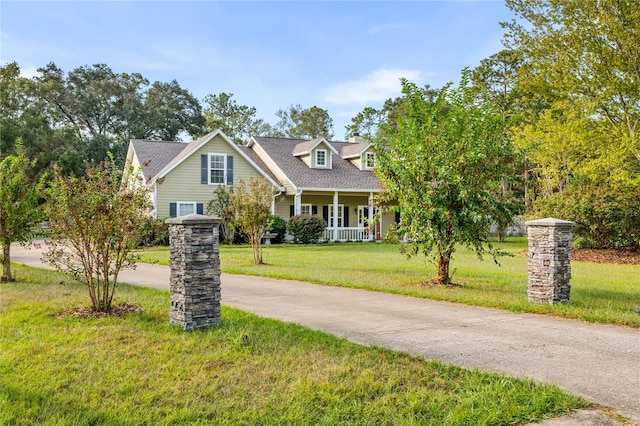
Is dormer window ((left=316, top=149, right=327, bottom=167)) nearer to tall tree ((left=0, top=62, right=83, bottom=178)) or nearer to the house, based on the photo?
the house

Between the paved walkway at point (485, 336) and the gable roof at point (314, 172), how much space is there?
19107 millimetres

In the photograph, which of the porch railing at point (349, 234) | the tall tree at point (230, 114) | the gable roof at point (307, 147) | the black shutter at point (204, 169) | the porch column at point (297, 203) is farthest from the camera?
the tall tree at point (230, 114)

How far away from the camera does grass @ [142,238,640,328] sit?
329 inches

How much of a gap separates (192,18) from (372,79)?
12.0m

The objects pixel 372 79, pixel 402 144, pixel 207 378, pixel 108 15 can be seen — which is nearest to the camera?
pixel 207 378

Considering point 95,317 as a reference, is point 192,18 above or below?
above

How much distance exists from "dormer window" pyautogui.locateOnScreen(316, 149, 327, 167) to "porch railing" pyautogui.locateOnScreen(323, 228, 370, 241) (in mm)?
4279

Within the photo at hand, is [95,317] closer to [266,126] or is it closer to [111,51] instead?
[111,51]

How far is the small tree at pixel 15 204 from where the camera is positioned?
34.7 ft

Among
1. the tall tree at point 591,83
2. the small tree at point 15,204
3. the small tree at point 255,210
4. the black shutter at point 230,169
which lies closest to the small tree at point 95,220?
the small tree at point 15,204

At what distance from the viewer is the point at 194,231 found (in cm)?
657

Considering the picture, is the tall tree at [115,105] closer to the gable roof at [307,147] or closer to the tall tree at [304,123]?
the tall tree at [304,123]

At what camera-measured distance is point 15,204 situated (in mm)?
10688

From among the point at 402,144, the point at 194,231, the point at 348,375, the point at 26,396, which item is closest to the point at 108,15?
the point at 194,231
